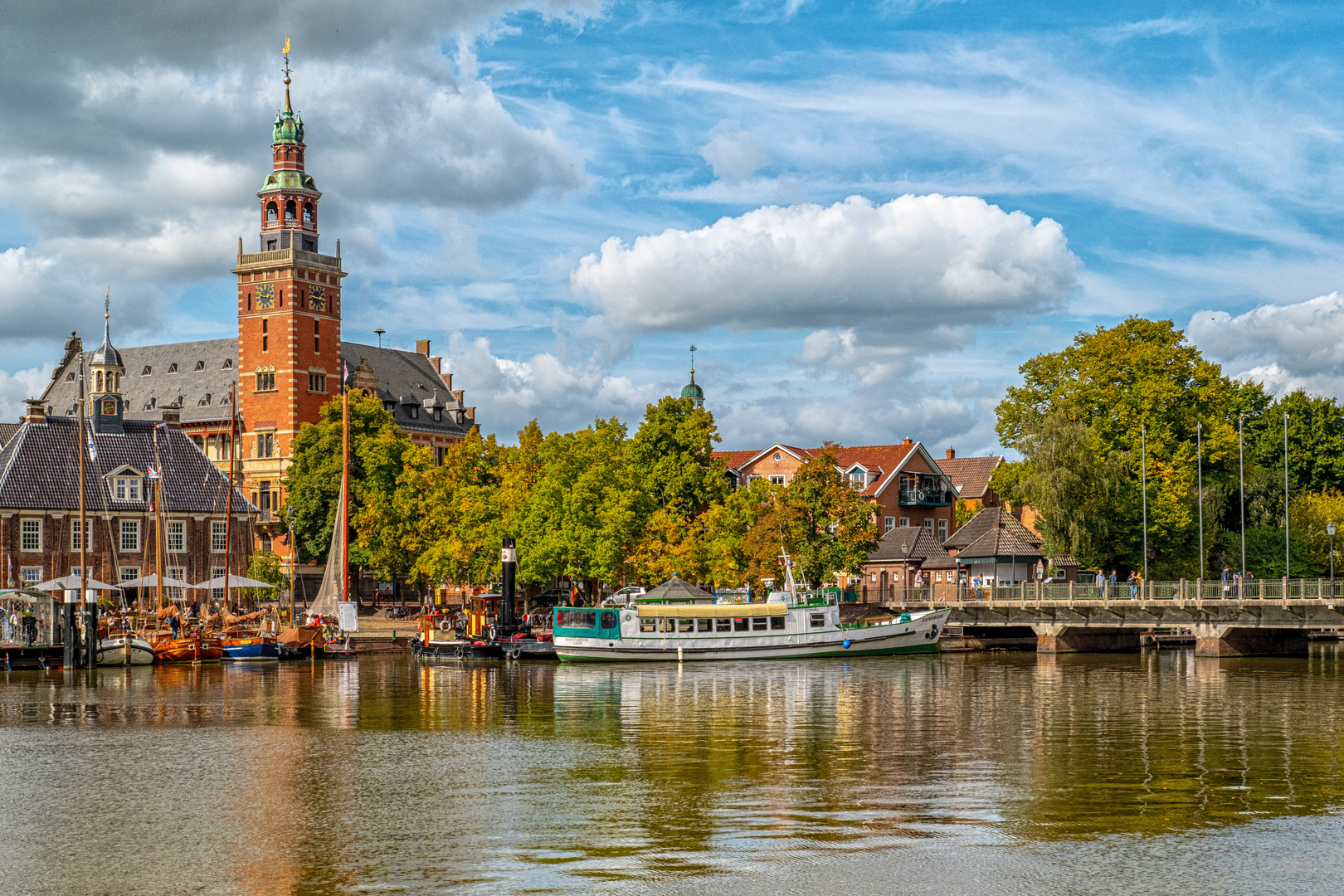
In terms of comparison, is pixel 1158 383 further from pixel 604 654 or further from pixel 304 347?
pixel 304 347

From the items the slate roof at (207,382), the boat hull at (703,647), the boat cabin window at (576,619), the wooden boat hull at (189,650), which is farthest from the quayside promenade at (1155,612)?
the slate roof at (207,382)

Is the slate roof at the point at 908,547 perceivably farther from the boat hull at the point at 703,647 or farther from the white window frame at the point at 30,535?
the white window frame at the point at 30,535

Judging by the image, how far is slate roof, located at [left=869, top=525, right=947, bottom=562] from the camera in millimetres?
113438

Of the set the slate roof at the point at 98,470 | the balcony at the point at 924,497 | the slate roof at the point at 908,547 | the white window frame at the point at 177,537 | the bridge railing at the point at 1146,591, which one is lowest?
the bridge railing at the point at 1146,591

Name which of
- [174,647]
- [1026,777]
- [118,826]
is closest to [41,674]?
[174,647]

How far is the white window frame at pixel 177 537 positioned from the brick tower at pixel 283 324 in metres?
29.7

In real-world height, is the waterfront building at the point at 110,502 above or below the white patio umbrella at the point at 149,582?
above

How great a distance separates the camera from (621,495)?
296 feet

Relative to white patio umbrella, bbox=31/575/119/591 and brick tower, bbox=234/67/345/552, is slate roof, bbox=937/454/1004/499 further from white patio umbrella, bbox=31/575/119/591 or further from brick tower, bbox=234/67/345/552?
white patio umbrella, bbox=31/575/119/591

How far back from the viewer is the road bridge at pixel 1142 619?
7681 cm

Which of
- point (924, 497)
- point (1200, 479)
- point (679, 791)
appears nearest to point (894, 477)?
point (924, 497)

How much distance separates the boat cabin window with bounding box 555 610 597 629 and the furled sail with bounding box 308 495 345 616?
21.6m

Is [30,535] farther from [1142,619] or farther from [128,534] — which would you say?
[1142,619]

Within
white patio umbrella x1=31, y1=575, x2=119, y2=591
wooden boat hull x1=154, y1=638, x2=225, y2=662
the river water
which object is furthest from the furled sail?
the river water
